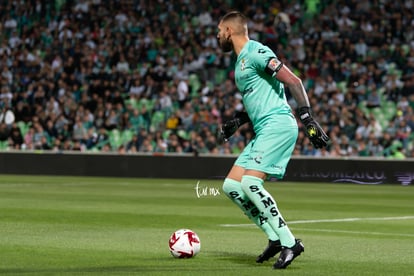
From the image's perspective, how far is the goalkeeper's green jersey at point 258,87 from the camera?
33.0 feet

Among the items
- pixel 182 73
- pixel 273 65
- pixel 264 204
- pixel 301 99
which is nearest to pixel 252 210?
pixel 264 204

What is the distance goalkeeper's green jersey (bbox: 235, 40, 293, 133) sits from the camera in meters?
10.0

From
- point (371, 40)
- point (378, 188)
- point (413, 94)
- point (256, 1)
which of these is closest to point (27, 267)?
point (378, 188)

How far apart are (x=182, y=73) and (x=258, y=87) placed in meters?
25.3

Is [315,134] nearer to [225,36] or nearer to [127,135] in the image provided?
[225,36]

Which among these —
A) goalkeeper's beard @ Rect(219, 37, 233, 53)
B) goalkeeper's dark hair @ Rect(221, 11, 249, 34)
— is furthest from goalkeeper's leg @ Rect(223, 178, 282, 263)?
goalkeeper's dark hair @ Rect(221, 11, 249, 34)

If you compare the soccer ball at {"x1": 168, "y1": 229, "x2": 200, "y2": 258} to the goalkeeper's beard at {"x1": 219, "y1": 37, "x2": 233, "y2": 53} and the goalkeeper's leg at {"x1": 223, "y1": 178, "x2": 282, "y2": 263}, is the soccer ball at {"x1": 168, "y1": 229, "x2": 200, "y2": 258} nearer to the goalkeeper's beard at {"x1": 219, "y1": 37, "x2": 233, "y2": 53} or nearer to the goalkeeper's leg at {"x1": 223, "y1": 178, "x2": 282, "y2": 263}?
the goalkeeper's leg at {"x1": 223, "y1": 178, "x2": 282, "y2": 263}

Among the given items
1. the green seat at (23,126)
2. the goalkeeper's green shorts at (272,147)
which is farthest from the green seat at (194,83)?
the goalkeeper's green shorts at (272,147)

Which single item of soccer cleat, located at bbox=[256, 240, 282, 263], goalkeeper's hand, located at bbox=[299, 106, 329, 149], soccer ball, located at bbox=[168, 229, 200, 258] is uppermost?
goalkeeper's hand, located at bbox=[299, 106, 329, 149]

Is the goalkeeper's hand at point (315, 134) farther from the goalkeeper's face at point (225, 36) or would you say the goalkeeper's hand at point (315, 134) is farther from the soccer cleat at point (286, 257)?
the goalkeeper's face at point (225, 36)

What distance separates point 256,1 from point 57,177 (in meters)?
10.8

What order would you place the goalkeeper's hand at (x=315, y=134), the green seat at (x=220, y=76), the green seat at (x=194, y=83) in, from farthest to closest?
the green seat at (x=220, y=76), the green seat at (x=194, y=83), the goalkeeper's hand at (x=315, y=134)

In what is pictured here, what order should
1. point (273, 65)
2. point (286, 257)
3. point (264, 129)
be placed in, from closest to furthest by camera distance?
point (286, 257) < point (273, 65) < point (264, 129)

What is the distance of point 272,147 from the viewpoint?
992cm
